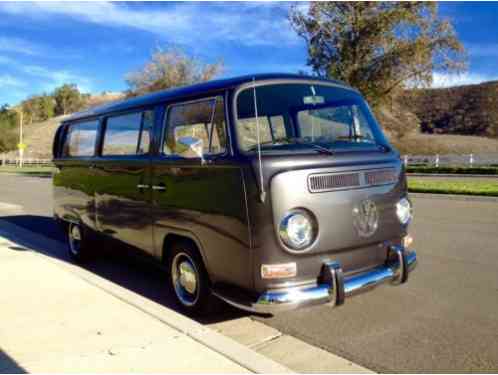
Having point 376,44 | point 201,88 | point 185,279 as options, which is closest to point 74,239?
point 185,279

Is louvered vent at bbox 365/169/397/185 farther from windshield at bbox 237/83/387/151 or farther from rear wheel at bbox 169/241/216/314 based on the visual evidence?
rear wheel at bbox 169/241/216/314

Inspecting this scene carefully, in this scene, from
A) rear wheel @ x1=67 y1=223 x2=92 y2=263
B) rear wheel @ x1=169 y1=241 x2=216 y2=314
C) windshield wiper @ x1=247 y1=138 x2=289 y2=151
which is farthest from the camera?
rear wheel @ x1=67 y1=223 x2=92 y2=263

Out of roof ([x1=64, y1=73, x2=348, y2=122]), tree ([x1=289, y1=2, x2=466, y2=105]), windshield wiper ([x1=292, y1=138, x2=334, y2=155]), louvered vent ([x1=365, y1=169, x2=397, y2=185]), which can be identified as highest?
tree ([x1=289, y1=2, x2=466, y2=105])

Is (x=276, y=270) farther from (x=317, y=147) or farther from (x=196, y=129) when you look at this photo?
(x=196, y=129)

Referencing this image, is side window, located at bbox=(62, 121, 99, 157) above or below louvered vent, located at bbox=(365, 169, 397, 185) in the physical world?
above

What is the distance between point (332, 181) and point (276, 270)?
0.87m

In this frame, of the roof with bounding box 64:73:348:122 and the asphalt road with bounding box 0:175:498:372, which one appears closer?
the asphalt road with bounding box 0:175:498:372

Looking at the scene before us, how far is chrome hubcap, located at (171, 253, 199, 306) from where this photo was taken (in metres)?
4.34

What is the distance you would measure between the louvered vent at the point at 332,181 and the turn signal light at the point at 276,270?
0.64 m

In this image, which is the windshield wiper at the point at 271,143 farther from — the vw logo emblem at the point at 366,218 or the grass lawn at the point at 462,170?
the grass lawn at the point at 462,170

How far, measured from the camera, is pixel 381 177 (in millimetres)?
4117

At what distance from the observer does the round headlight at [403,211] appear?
427 cm

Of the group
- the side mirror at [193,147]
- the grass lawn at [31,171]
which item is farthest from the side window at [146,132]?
the grass lawn at [31,171]

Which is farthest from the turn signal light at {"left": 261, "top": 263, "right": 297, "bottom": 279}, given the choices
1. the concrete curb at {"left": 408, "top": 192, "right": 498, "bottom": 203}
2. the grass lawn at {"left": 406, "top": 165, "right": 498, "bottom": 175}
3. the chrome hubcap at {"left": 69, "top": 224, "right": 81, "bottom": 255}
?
the grass lawn at {"left": 406, "top": 165, "right": 498, "bottom": 175}
